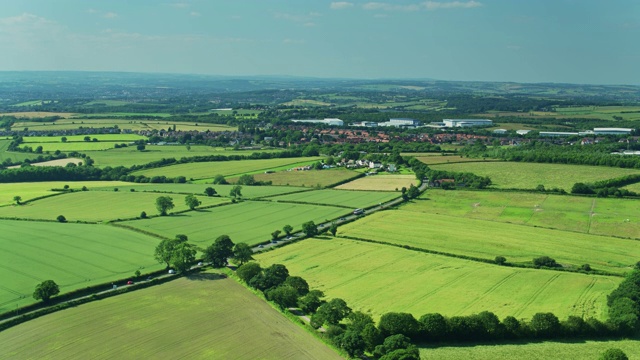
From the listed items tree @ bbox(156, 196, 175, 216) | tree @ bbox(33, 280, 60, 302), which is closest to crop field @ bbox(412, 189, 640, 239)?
tree @ bbox(156, 196, 175, 216)

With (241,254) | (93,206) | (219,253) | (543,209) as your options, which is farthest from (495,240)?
(93,206)

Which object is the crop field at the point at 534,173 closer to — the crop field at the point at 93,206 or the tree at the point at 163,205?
the crop field at the point at 93,206

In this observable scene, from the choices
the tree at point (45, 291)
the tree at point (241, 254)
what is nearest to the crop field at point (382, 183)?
the tree at point (241, 254)

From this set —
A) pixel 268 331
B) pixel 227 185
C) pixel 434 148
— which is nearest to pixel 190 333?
pixel 268 331

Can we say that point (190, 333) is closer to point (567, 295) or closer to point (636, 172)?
point (567, 295)

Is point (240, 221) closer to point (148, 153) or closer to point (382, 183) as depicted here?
point (382, 183)

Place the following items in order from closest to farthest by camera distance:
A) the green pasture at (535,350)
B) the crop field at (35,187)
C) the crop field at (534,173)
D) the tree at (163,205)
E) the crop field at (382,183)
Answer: the green pasture at (535,350), the tree at (163,205), the crop field at (35,187), the crop field at (534,173), the crop field at (382,183)
